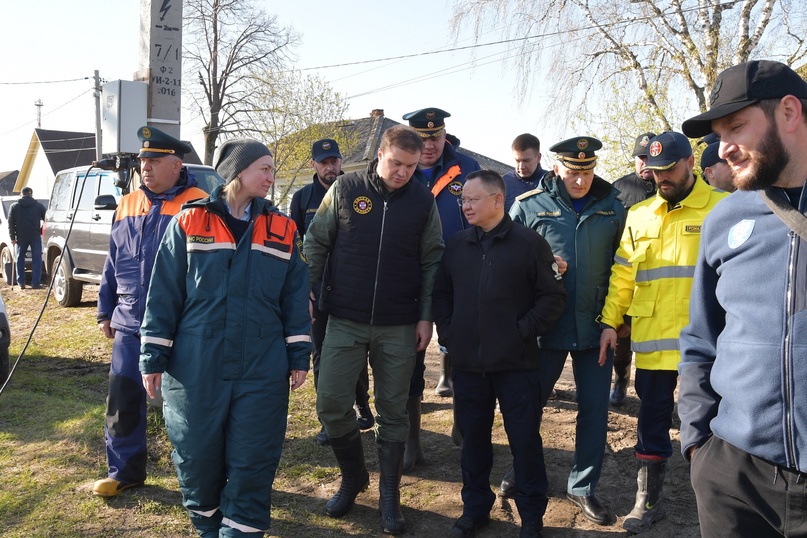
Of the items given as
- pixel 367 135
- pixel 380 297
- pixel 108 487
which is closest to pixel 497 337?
pixel 380 297

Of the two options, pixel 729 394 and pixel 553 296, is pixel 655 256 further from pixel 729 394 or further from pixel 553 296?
pixel 729 394

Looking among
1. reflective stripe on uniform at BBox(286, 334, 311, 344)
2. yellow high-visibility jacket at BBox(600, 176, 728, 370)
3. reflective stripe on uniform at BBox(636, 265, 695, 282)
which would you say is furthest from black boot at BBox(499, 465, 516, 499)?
reflective stripe on uniform at BBox(286, 334, 311, 344)

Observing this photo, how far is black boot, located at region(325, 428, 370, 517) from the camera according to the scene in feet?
13.6

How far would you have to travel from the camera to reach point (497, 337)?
12.3 ft

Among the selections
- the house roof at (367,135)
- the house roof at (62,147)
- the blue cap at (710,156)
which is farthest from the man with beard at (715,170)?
the house roof at (62,147)

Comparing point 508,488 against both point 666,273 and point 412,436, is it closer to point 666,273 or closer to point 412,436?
point 412,436

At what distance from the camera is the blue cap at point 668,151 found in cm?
379

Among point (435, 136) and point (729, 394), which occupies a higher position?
point (435, 136)

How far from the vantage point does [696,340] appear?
2.29 m

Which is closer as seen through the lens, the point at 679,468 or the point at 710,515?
the point at 710,515

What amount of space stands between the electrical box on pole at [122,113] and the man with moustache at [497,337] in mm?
3726

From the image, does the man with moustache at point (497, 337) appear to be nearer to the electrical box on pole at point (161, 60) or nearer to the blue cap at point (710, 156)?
the blue cap at point (710, 156)

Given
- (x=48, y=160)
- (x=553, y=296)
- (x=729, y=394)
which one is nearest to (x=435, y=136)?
(x=553, y=296)

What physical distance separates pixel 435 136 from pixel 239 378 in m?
2.39
